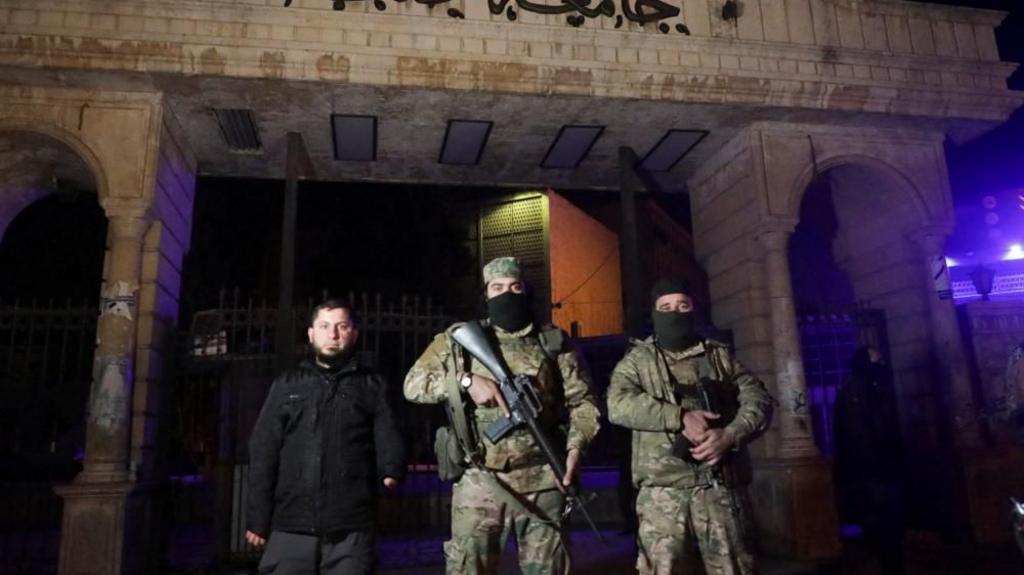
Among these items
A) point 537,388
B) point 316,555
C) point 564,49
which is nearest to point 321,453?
point 316,555

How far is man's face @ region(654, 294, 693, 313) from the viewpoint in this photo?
365 centimetres

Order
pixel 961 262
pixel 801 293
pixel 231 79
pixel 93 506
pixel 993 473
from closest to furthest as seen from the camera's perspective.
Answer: pixel 93 506
pixel 231 79
pixel 993 473
pixel 801 293
pixel 961 262

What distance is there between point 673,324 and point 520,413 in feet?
3.51

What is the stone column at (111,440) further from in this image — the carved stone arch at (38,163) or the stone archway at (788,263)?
the stone archway at (788,263)

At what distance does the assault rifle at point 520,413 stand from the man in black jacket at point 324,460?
54cm

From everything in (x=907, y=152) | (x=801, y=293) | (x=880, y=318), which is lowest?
(x=880, y=318)

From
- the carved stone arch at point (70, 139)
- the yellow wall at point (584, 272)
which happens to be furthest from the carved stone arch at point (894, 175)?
the yellow wall at point (584, 272)

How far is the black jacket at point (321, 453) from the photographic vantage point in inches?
121

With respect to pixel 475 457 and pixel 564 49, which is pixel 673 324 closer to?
pixel 475 457

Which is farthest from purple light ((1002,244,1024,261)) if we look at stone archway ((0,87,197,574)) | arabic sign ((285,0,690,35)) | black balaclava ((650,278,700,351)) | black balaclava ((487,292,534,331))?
stone archway ((0,87,197,574))

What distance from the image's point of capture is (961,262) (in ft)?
51.9

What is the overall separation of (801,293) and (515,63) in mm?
6715

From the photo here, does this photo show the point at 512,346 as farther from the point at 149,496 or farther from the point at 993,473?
the point at 993,473

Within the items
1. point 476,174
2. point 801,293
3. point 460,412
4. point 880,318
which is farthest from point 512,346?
point 801,293
